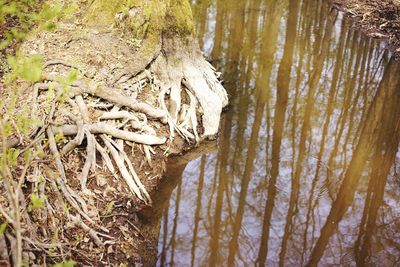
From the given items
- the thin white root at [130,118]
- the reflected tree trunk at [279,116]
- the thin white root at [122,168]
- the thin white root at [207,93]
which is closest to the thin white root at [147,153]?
the thin white root at [130,118]

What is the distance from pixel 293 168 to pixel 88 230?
3121mm

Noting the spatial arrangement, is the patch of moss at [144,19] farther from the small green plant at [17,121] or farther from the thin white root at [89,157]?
the thin white root at [89,157]

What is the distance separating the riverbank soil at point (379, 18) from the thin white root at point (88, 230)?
8041 millimetres

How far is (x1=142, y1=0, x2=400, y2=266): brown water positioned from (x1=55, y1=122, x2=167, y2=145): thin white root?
52 cm

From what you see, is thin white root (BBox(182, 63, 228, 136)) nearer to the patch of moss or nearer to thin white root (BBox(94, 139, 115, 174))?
the patch of moss

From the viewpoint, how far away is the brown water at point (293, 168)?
16.5ft

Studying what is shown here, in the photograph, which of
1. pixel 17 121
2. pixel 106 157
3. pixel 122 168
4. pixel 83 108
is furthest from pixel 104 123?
pixel 17 121

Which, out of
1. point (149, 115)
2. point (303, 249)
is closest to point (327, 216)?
point (303, 249)

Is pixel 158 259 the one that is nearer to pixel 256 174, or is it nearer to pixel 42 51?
pixel 256 174

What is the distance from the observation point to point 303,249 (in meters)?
4.99

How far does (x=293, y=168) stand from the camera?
20.5 feet

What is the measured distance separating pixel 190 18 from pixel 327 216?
3.95m

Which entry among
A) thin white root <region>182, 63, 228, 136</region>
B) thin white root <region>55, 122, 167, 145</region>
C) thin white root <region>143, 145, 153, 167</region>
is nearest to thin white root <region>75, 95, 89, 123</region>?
thin white root <region>55, 122, 167, 145</region>

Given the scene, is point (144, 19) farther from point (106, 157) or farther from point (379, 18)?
point (379, 18)
